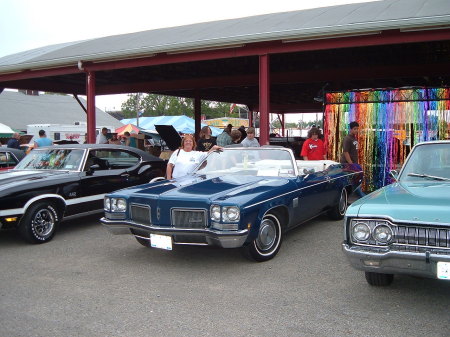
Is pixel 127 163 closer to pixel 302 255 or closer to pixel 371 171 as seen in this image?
pixel 302 255

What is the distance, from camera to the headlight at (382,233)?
138 inches

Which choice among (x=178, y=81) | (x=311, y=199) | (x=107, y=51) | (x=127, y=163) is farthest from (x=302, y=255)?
(x=178, y=81)

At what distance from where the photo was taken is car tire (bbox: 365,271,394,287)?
160 inches

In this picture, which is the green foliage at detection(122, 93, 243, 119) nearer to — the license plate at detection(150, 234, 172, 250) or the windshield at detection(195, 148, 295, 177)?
the windshield at detection(195, 148, 295, 177)

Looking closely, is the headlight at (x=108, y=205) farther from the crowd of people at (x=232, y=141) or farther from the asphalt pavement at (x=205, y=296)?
the crowd of people at (x=232, y=141)

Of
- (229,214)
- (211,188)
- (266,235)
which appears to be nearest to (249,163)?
(211,188)

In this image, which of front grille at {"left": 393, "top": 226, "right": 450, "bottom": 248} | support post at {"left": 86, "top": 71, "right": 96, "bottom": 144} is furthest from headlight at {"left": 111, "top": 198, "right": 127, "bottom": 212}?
support post at {"left": 86, "top": 71, "right": 96, "bottom": 144}

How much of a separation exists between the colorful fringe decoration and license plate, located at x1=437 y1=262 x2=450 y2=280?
20.7 ft

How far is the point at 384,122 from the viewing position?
939 centimetres

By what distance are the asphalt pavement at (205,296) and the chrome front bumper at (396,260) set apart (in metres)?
0.41

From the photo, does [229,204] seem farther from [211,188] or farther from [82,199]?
[82,199]

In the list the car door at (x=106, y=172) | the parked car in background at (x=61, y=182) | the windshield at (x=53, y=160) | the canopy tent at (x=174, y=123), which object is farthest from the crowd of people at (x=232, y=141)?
the canopy tent at (x=174, y=123)

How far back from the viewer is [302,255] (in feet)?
17.5

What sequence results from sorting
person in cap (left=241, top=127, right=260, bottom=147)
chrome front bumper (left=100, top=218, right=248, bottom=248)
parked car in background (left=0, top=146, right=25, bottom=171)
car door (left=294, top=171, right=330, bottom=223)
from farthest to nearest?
parked car in background (left=0, top=146, right=25, bottom=171)
person in cap (left=241, top=127, right=260, bottom=147)
car door (left=294, top=171, right=330, bottom=223)
chrome front bumper (left=100, top=218, right=248, bottom=248)
